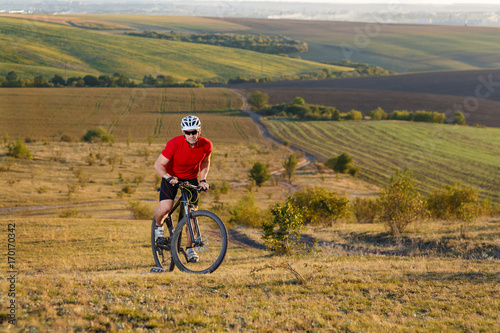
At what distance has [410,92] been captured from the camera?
13075cm

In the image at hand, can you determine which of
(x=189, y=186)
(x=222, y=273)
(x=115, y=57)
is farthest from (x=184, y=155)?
(x=115, y=57)

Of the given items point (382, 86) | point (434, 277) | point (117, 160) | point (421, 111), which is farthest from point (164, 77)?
point (434, 277)

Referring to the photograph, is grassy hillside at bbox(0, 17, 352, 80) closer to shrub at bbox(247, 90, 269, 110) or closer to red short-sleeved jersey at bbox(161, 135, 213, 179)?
shrub at bbox(247, 90, 269, 110)

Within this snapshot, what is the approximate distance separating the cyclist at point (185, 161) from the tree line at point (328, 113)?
303ft

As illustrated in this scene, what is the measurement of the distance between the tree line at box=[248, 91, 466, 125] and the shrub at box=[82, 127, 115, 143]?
134 ft

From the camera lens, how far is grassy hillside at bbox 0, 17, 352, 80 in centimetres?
13375

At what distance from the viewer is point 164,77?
465 feet

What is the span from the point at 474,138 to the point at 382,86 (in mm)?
68505

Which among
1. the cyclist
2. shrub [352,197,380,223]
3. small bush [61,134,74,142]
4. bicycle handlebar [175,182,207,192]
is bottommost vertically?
small bush [61,134,74,142]

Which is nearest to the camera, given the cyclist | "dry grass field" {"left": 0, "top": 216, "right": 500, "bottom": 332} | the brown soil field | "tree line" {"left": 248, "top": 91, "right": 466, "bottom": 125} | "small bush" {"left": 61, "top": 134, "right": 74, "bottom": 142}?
"dry grass field" {"left": 0, "top": 216, "right": 500, "bottom": 332}

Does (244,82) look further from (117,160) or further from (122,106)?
(117,160)

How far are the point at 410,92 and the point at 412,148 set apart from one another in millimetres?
66859

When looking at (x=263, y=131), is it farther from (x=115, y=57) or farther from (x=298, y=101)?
(x=115, y=57)

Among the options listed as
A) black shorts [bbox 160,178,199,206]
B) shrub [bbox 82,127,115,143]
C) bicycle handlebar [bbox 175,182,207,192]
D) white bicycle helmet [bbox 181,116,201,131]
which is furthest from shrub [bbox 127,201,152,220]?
shrub [bbox 82,127,115,143]
